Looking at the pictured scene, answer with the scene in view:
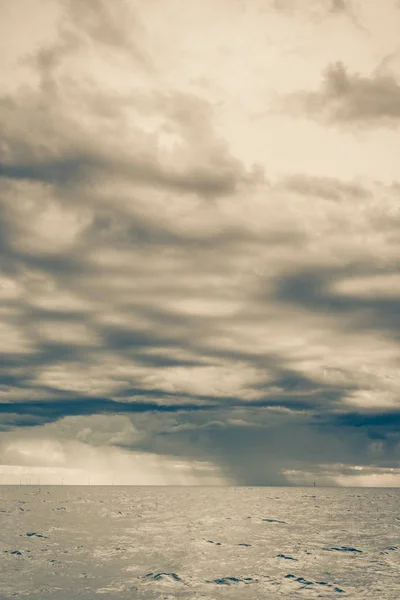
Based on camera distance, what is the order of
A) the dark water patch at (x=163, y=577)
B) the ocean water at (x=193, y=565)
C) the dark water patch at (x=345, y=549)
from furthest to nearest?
the dark water patch at (x=345, y=549)
the dark water patch at (x=163, y=577)
the ocean water at (x=193, y=565)

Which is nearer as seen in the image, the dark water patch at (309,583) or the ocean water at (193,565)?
the ocean water at (193,565)

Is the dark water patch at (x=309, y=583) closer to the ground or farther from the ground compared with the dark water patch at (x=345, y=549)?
farther from the ground

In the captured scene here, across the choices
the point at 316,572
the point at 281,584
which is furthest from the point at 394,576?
the point at 281,584

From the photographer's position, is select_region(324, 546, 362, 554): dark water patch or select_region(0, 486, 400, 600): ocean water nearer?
select_region(0, 486, 400, 600): ocean water

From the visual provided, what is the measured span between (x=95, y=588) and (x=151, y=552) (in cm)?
2405

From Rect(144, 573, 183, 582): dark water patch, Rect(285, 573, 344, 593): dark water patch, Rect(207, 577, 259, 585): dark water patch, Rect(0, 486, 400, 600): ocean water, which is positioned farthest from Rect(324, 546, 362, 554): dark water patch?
Rect(144, 573, 183, 582): dark water patch

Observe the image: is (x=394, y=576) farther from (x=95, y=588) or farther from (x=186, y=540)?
A: (x=186, y=540)

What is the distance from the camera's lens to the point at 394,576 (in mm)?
56062

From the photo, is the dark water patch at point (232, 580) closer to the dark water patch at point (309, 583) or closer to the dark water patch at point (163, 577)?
the dark water patch at point (163, 577)

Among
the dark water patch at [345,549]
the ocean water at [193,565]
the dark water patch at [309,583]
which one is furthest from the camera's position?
the dark water patch at [345,549]

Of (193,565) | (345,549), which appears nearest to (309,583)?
(193,565)

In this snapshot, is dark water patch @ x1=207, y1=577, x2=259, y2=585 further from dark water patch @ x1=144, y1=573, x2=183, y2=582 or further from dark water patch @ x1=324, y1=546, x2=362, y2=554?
dark water patch @ x1=324, y1=546, x2=362, y2=554

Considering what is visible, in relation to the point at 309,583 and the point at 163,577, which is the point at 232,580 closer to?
the point at 163,577

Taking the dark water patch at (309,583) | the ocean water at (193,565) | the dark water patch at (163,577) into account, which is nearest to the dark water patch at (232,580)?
Result: the ocean water at (193,565)
